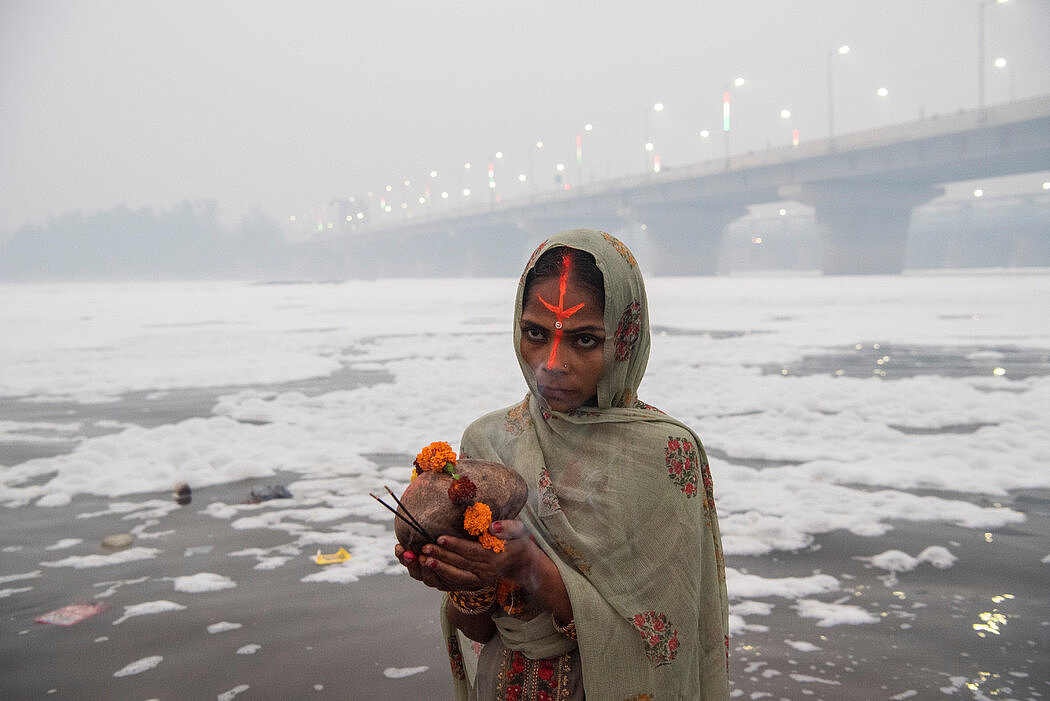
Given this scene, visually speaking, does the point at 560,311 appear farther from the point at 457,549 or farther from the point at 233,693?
the point at 233,693

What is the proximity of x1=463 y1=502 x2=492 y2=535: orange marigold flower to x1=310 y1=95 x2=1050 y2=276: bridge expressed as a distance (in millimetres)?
40342

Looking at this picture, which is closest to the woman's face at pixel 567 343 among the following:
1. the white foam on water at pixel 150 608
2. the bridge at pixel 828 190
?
the white foam on water at pixel 150 608

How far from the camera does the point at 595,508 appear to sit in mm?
1727

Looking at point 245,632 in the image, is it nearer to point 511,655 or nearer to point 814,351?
point 511,655

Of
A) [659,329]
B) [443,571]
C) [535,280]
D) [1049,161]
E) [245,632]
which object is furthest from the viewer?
[1049,161]

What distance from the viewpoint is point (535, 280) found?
1.79 metres

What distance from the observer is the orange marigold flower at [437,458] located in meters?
1.56

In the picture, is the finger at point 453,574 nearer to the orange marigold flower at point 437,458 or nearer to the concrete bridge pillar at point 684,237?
the orange marigold flower at point 437,458

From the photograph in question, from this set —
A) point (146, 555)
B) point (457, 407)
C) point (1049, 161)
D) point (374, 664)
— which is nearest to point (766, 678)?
point (374, 664)

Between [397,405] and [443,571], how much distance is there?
914 centimetres

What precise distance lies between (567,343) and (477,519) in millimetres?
437

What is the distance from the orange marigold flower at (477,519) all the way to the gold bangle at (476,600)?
16 centimetres

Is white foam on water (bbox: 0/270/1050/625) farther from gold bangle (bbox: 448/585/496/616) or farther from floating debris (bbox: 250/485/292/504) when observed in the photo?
gold bangle (bbox: 448/585/496/616)

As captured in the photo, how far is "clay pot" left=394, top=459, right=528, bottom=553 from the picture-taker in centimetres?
151
